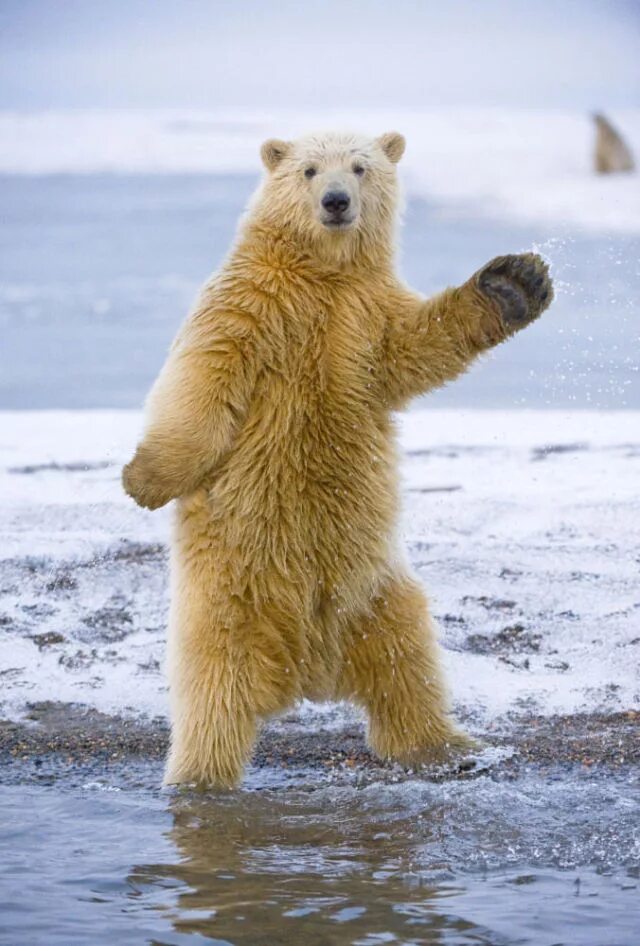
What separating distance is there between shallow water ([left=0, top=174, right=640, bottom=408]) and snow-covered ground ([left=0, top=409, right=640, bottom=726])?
2106mm

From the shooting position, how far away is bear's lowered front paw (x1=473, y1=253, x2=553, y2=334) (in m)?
4.38

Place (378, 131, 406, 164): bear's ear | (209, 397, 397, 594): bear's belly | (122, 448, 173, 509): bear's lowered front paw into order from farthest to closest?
1. (378, 131, 406, 164): bear's ear
2. (209, 397, 397, 594): bear's belly
3. (122, 448, 173, 509): bear's lowered front paw

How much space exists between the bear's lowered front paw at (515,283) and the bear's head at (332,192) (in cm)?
42

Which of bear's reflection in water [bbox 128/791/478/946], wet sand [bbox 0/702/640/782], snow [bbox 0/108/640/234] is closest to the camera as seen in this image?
bear's reflection in water [bbox 128/791/478/946]

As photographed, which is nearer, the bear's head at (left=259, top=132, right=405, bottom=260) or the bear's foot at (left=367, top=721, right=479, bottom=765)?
the bear's head at (left=259, top=132, right=405, bottom=260)

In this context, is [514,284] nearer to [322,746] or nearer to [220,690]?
[220,690]

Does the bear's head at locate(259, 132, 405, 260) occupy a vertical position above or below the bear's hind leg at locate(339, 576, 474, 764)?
above

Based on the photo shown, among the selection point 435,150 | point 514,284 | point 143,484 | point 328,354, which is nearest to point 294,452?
point 328,354

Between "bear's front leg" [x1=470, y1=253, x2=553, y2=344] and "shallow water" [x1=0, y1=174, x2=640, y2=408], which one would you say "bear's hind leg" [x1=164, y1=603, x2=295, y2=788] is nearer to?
"bear's front leg" [x1=470, y1=253, x2=553, y2=344]

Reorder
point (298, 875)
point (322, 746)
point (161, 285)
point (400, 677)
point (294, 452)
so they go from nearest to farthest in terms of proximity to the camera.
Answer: point (298, 875) → point (294, 452) → point (400, 677) → point (322, 746) → point (161, 285)

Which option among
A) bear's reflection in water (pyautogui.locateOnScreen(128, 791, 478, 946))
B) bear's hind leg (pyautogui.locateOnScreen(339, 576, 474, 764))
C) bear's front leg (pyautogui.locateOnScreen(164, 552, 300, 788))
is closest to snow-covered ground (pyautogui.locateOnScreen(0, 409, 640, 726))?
bear's hind leg (pyautogui.locateOnScreen(339, 576, 474, 764))

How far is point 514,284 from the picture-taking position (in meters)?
4.40

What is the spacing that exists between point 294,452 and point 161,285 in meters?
10.1

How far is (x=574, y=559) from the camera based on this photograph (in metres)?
6.50
